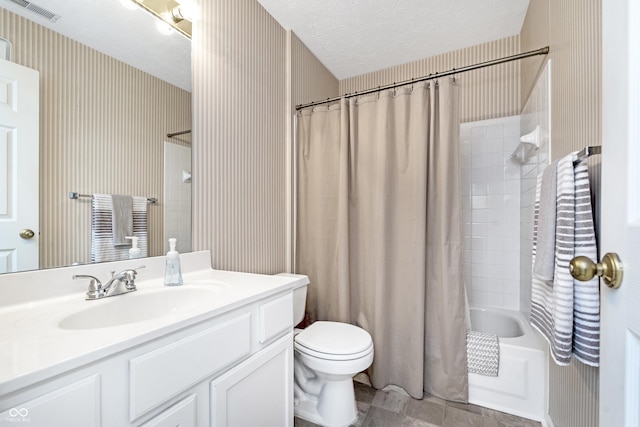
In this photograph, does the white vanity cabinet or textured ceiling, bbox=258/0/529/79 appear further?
textured ceiling, bbox=258/0/529/79

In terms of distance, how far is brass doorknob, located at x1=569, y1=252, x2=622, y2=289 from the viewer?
482 mm

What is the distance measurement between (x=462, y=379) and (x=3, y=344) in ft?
6.45

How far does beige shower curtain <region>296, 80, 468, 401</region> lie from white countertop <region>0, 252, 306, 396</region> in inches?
35.0

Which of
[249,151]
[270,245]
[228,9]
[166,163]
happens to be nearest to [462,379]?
[270,245]

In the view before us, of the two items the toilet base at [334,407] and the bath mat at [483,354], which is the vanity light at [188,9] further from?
the bath mat at [483,354]

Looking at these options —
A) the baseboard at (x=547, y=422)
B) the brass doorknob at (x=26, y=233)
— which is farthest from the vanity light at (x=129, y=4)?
the baseboard at (x=547, y=422)

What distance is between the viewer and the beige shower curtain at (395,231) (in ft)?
5.37

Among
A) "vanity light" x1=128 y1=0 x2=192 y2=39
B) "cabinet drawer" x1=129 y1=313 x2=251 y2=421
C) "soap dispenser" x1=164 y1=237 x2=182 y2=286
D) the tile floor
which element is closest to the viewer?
"cabinet drawer" x1=129 y1=313 x2=251 y2=421

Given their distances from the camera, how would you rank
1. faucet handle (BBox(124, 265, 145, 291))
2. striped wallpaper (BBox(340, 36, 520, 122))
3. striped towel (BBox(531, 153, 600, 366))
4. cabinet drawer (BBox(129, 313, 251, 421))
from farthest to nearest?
striped wallpaper (BBox(340, 36, 520, 122))
faucet handle (BBox(124, 265, 145, 291))
striped towel (BBox(531, 153, 600, 366))
cabinet drawer (BBox(129, 313, 251, 421))

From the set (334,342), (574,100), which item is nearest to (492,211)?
(574,100)

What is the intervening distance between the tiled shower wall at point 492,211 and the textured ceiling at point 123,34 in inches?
82.6

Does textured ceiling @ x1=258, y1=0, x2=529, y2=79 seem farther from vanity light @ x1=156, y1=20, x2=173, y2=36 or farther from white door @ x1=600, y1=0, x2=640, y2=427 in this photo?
white door @ x1=600, y1=0, x2=640, y2=427

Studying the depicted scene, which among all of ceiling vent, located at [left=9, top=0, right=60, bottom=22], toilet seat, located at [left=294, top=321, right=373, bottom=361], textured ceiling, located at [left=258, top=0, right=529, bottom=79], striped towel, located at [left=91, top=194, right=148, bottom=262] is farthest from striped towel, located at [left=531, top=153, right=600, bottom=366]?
ceiling vent, located at [left=9, top=0, right=60, bottom=22]

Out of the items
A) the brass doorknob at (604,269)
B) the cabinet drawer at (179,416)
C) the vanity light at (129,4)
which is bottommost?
the cabinet drawer at (179,416)
